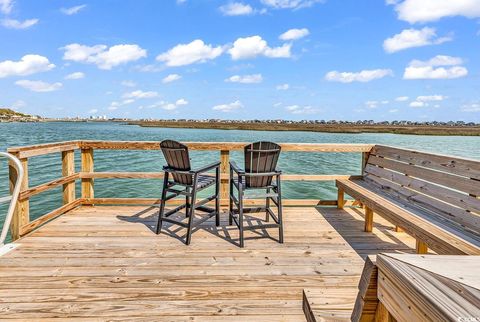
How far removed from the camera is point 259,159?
10.7 ft

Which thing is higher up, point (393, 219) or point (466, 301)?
point (466, 301)

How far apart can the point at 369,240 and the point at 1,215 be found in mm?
7570

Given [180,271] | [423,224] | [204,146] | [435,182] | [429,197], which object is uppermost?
[204,146]

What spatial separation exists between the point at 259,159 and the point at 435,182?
68.9 inches

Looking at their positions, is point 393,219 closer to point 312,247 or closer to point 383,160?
point 312,247

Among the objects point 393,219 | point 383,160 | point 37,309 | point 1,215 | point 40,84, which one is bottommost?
point 1,215

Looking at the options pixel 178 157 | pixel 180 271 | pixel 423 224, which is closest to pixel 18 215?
pixel 178 157

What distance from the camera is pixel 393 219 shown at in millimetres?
2762

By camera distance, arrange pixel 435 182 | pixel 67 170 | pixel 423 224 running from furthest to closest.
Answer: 1. pixel 67 170
2. pixel 435 182
3. pixel 423 224

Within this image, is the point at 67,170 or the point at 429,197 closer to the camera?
the point at 429,197

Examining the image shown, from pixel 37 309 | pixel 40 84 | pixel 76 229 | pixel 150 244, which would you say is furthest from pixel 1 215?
pixel 40 84

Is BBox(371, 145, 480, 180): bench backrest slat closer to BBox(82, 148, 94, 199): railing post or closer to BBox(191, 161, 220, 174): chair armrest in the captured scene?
BBox(191, 161, 220, 174): chair armrest

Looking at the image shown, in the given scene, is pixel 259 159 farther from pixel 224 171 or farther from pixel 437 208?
pixel 437 208

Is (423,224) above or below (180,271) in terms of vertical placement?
above
